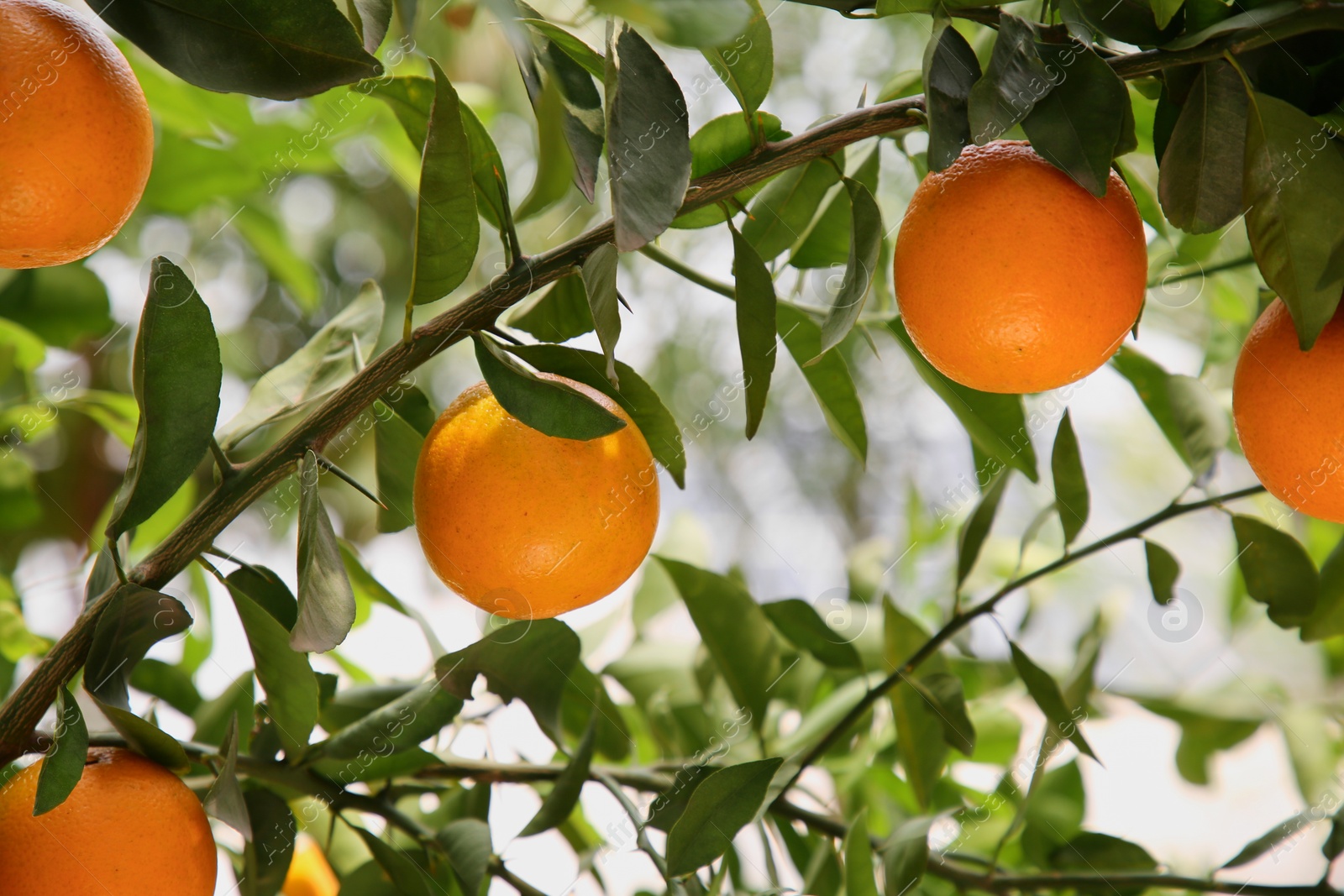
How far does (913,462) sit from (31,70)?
2.62 meters

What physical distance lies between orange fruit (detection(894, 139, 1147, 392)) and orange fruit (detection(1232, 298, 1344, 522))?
8 centimetres

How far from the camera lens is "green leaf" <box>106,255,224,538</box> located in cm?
36

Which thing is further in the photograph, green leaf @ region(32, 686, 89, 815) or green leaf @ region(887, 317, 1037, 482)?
green leaf @ region(887, 317, 1037, 482)

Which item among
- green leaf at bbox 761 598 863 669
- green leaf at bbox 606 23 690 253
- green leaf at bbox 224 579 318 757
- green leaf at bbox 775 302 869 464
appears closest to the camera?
green leaf at bbox 606 23 690 253

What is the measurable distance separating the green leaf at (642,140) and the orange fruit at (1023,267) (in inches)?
5.2

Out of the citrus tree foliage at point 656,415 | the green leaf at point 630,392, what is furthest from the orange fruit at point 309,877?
the green leaf at point 630,392

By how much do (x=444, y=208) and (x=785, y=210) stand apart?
0.21 m

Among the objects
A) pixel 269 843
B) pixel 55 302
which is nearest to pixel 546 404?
pixel 269 843

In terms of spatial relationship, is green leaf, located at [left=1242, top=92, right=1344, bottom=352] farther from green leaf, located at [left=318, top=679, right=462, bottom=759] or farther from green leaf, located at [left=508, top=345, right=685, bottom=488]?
green leaf, located at [left=318, top=679, right=462, bottom=759]

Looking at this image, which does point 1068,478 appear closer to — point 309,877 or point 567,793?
point 567,793

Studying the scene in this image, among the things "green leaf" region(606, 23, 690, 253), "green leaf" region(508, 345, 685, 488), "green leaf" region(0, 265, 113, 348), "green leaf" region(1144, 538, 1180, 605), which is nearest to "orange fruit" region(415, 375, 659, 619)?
"green leaf" region(508, 345, 685, 488)

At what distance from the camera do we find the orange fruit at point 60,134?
0.35 metres

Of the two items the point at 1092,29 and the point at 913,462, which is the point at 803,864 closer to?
the point at 1092,29

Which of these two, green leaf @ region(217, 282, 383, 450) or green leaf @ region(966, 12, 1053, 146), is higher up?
green leaf @ region(966, 12, 1053, 146)
